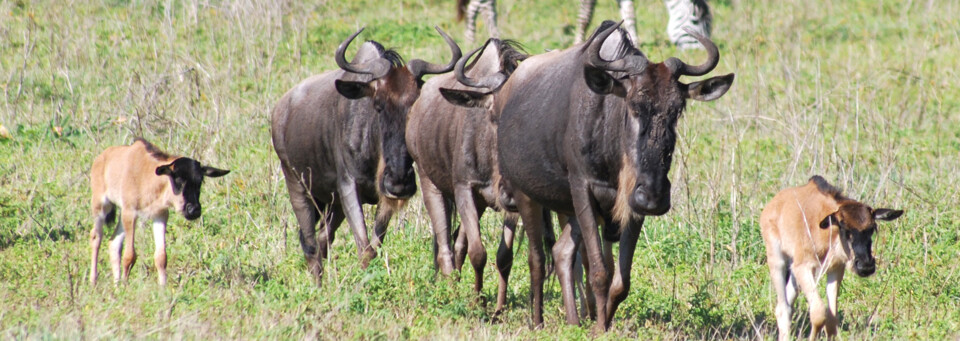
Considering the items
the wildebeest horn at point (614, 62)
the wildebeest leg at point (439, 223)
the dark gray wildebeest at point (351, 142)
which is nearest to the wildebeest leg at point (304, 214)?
the dark gray wildebeest at point (351, 142)

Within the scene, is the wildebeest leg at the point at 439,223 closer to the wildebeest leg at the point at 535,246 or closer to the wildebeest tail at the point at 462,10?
the wildebeest leg at the point at 535,246

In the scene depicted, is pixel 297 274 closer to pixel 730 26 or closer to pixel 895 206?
pixel 895 206

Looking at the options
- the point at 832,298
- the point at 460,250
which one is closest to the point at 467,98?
the point at 460,250

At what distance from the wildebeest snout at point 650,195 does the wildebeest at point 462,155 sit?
1.65m

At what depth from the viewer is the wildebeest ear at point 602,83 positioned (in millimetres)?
5961

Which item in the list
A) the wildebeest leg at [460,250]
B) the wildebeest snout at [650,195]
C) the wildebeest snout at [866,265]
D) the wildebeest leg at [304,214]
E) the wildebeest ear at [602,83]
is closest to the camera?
the wildebeest snout at [650,195]

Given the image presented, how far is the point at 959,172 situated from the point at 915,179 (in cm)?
50

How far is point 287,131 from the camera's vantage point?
29.2 ft

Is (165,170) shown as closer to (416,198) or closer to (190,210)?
(190,210)

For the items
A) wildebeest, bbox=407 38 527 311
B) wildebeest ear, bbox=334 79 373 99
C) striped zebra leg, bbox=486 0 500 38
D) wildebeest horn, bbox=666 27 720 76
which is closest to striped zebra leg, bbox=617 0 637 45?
striped zebra leg, bbox=486 0 500 38

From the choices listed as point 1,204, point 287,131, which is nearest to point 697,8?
point 287,131

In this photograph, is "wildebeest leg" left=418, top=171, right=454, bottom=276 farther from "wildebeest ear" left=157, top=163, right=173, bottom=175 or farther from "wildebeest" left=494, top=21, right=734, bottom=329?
"wildebeest ear" left=157, top=163, right=173, bottom=175

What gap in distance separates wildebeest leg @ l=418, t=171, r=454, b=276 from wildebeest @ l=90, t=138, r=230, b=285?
150 cm

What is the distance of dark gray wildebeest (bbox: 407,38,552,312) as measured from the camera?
7492 mm
